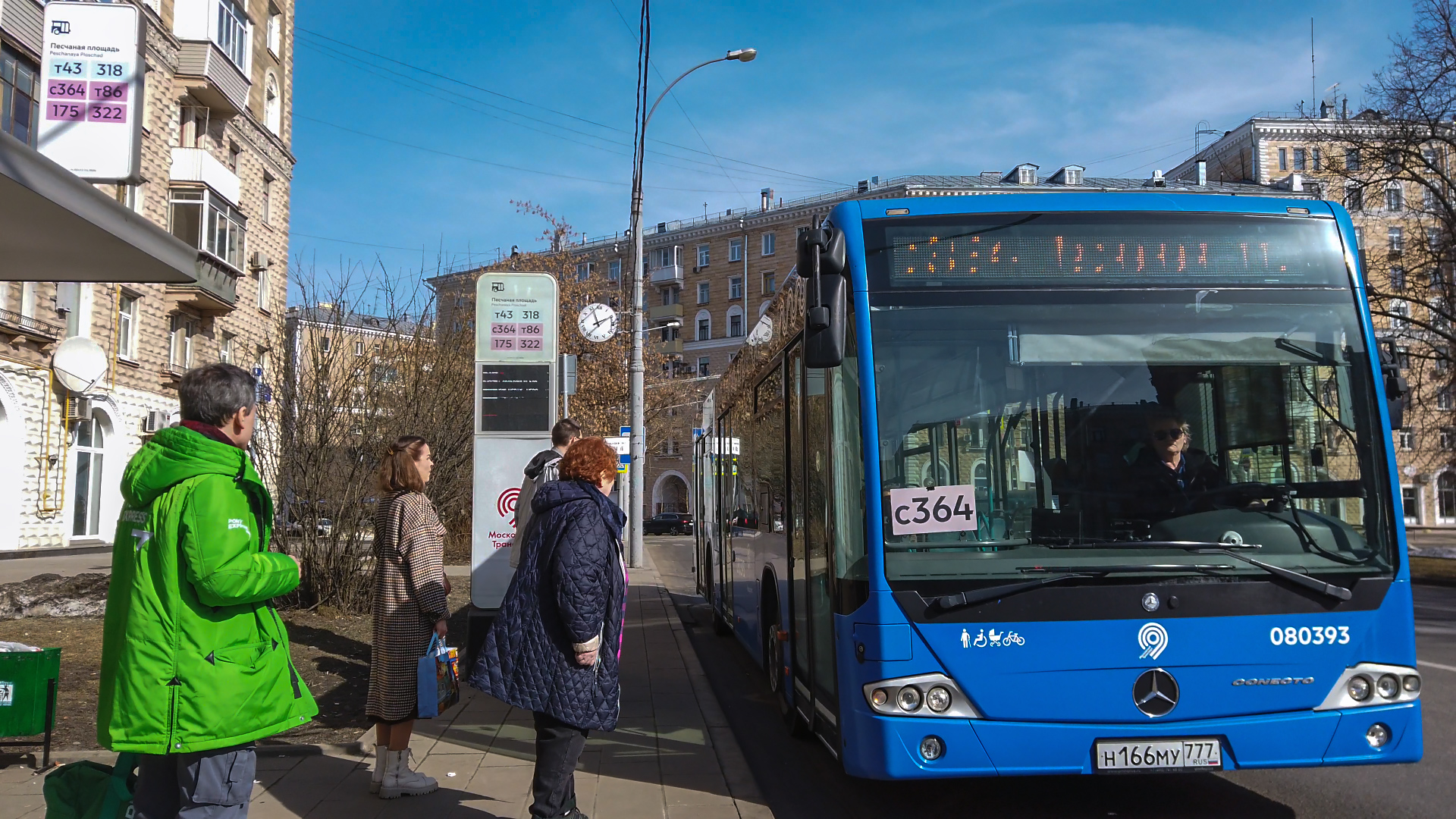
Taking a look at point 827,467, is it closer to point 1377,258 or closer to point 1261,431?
point 1261,431

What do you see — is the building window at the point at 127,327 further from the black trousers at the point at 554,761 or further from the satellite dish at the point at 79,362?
the black trousers at the point at 554,761

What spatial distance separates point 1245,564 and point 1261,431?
0.67 meters

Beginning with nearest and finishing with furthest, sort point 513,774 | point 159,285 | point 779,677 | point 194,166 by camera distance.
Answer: point 513,774 < point 779,677 < point 194,166 < point 159,285

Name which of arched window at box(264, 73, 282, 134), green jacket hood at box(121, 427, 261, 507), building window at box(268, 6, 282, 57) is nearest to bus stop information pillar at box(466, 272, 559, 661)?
green jacket hood at box(121, 427, 261, 507)

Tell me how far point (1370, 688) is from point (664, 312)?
73.9 metres

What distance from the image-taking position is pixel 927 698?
490 centimetres

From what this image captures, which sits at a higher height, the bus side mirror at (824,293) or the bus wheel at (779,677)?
the bus side mirror at (824,293)

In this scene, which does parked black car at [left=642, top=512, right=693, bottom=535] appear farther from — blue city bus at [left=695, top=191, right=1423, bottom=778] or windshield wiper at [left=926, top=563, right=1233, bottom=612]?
windshield wiper at [left=926, top=563, right=1233, bottom=612]

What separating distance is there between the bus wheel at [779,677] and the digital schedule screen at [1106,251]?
3.27 meters

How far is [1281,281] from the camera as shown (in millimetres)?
5461

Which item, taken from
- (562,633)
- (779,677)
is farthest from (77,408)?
(562,633)

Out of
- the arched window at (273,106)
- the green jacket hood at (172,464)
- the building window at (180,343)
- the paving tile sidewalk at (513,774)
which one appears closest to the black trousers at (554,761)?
the paving tile sidewalk at (513,774)

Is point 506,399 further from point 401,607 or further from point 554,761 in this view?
point 554,761

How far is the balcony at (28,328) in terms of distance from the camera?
73.1 feet
